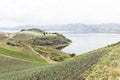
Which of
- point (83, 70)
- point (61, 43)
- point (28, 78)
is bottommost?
point (61, 43)

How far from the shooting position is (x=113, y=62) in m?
14.3

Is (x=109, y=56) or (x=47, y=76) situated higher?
(x=109, y=56)

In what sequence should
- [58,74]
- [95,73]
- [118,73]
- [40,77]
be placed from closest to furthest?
[118,73]
[95,73]
[58,74]
[40,77]

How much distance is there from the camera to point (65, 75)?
1555cm

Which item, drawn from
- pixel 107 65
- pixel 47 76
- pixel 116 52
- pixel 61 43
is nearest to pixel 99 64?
pixel 107 65

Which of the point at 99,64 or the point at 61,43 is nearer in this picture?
the point at 99,64

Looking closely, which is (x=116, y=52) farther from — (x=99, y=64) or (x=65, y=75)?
(x=65, y=75)

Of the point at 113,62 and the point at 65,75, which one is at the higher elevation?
the point at 113,62

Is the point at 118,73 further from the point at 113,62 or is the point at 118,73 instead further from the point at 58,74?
the point at 58,74

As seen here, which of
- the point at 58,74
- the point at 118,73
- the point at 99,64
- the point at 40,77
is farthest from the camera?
the point at 40,77

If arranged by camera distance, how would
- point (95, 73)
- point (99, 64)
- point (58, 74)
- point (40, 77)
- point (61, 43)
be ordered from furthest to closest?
point (61, 43) < point (40, 77) < point (58, 74) < point (99, 64) < point (95, 73)

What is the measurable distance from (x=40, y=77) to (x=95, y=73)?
4667mm

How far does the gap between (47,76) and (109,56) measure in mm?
4060

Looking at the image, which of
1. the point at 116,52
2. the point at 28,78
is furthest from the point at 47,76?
the point at 116,52
